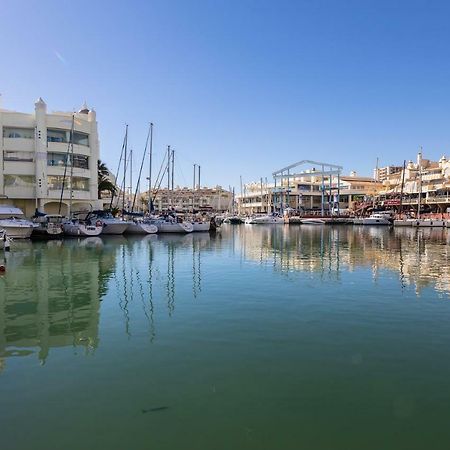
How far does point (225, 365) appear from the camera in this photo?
8734mm

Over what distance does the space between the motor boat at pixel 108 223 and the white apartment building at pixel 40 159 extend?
141 inches

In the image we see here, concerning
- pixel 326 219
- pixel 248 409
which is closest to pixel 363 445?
pixel 248 409

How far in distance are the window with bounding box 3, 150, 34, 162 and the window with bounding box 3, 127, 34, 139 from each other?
218cm

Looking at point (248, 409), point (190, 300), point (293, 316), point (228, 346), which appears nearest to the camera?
point (248, 409)

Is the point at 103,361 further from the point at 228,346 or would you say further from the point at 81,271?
the point at 81,271

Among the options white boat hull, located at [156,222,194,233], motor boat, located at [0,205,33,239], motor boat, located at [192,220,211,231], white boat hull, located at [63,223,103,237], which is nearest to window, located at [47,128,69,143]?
motor boat, located at [0,205,33,239]

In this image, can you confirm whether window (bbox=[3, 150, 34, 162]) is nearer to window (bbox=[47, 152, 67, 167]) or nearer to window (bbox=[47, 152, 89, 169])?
window (bbox=[47, 152, 67, 167])

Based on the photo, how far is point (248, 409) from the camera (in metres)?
6.75

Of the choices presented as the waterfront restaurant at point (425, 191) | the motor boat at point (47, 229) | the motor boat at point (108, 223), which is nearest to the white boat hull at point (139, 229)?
the motor boat at point (108, 223)

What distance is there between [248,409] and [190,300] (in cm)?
894

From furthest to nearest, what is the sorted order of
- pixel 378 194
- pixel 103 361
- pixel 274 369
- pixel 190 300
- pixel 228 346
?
pixel 378 194, pixel 190 300, pixel 228 346, pixel 103 361, pixel 274 369

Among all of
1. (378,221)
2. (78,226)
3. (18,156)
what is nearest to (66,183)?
(18,156)

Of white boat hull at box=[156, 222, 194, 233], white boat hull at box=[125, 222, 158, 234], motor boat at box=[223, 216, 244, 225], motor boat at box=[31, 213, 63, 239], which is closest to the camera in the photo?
motor boat at box=[31, 213, 63, 239]

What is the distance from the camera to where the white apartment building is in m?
52.3
